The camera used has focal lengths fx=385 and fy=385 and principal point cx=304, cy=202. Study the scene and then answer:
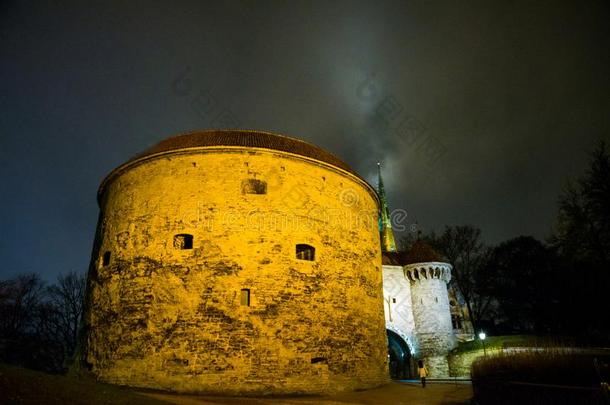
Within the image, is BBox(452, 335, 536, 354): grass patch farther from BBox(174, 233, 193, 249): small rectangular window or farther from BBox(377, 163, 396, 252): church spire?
BBox(174, 233, 193, 249): small rectangular window

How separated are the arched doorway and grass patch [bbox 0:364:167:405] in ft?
Result: 63.4

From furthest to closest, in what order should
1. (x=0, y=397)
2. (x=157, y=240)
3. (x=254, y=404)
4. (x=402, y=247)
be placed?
(x=402, y=247) < (x=157, y=240) < (x=254, y=404) < (x=0, y=397)

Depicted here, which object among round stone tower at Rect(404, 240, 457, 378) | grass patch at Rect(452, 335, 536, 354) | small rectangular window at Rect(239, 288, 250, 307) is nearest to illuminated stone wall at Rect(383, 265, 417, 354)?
round stone tower at Rect(404, 240, 457, 378)

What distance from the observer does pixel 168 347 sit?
10.4m

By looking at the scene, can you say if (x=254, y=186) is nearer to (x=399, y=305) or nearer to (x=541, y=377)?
(x=541, y=377)

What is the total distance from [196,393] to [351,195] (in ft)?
26.9

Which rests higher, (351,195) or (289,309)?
(351,195)

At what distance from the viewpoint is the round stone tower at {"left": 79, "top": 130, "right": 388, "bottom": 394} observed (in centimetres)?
1044

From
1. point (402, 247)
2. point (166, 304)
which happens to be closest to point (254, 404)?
point (166, 304)

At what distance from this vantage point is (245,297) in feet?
36.4

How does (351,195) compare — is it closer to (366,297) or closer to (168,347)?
(366,297)

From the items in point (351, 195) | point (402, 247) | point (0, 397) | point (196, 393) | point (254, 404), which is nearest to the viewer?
point (0, 397)

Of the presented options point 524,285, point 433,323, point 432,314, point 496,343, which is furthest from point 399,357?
point 524,285

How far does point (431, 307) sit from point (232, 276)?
1555cm
